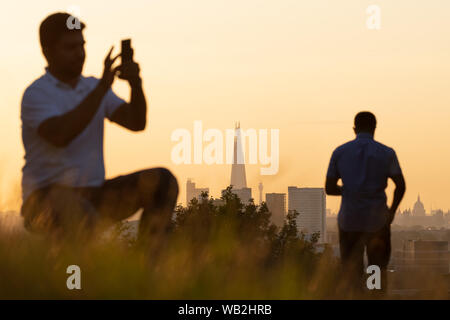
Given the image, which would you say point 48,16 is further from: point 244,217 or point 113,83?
point 244,217

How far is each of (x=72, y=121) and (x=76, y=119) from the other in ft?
0.09

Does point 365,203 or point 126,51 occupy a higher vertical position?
point 126,51

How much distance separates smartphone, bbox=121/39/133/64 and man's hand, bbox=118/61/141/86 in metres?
0.04

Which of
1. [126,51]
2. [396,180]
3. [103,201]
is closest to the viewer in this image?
[103,201]

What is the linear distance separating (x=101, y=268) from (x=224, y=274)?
31.9 inches

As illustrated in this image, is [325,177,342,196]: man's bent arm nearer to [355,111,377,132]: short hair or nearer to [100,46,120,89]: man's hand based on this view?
[355,111,377,132]: short hair

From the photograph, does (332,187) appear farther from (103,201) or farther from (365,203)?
(103,201)

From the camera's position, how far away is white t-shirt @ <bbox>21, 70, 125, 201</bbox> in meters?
4.93

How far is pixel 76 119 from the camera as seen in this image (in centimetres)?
470

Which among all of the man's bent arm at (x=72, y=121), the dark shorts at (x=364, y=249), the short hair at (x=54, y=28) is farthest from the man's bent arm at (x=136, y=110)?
the dark shorts at (x=364, y=249)

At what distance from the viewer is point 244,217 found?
40750 millimetres

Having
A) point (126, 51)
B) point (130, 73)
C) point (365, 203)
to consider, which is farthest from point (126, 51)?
point (365, 203)

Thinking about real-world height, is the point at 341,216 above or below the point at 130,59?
below
